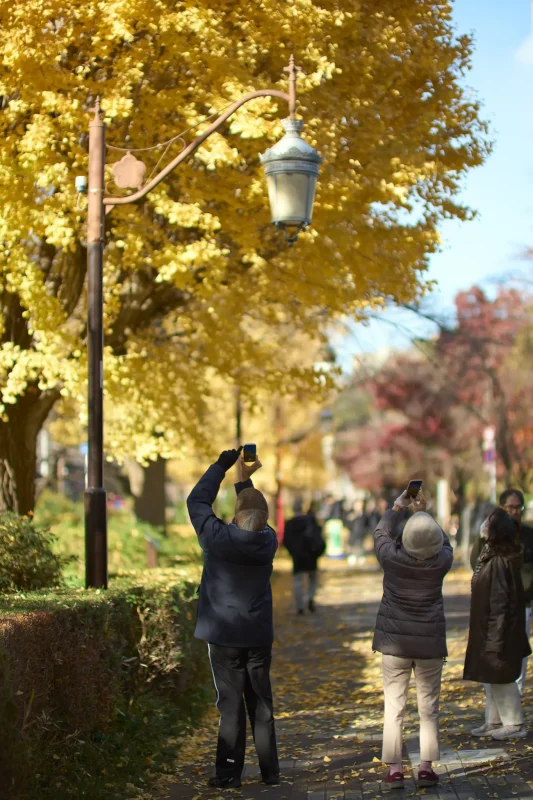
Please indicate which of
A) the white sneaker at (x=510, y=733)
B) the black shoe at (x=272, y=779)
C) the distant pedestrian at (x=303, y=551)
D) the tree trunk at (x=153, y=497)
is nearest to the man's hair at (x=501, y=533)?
the white sneaker at (x=510, y=733)

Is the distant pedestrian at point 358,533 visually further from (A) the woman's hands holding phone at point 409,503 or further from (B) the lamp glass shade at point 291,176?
(A) the woman's hands holding phone at point 409,503

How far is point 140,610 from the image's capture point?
8.55m

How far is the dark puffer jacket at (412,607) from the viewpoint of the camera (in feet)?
21.6

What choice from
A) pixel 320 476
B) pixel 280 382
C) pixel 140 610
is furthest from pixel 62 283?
pixel 320 476

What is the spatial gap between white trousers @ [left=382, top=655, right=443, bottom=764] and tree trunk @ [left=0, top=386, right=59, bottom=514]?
789 centimetres

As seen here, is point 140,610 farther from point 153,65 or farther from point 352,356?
point 352,356

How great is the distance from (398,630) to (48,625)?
79.5 inches

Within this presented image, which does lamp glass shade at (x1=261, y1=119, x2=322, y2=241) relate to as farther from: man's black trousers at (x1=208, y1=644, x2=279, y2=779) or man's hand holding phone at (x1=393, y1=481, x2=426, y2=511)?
man's black trousers at (x1=208, y1=644, x2=279, y2=779)

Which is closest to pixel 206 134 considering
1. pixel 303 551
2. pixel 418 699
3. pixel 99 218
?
pixel 99 218

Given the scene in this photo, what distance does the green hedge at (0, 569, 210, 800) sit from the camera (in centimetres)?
561

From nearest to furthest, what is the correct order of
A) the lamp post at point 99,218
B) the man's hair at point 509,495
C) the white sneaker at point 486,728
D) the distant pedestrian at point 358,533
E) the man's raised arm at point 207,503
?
the man's raised arm at point 207,503
the white sneaker at point 486,728
the lamp post at point 99,218
the man's hair at point 509,495
the distant pedestrian at point 358,533

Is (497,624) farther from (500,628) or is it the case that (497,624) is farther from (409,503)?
(409,503)

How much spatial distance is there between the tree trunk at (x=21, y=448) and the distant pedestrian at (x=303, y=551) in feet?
16.9

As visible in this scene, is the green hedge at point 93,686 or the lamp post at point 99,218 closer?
the green hedge at point 93,686
